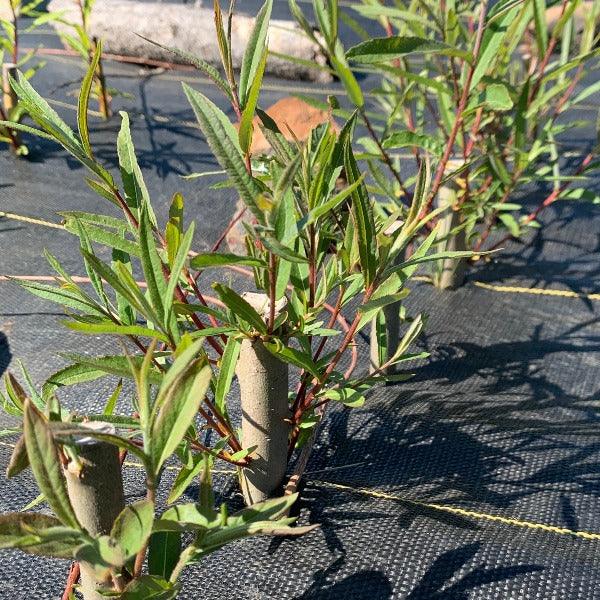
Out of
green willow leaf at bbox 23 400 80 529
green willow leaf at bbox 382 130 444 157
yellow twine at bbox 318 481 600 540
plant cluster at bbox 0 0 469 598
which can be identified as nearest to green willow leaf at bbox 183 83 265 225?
plant cluster at bbox 0 0 469 598

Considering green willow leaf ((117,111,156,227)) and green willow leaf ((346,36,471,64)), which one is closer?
green willow leaf ((117,111,156,227))

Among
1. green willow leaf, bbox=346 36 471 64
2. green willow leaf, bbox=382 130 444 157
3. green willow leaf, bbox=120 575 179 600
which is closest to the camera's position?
green willow leaf, bbox=120 575 179 600

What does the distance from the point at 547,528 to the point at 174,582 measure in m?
0.55

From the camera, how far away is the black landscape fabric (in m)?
0.83

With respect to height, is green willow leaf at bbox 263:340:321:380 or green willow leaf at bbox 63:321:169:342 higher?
green willow leaf at bbox 63:321:169:342

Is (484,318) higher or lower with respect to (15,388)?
lower

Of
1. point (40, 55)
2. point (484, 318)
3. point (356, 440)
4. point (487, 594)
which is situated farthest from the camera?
point (40, 55)

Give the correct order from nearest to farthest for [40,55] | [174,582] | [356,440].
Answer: [174,582] < [356,440] < [40,55]

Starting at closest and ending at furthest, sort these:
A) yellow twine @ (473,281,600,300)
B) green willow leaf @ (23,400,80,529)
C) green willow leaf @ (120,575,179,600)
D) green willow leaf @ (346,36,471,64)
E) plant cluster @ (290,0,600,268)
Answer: green willow leaf @ (23,400,80,529) → green willow leaf @ (120,575,179,600) → green willow leaf @ (346,36,471,64) → plant cluster @ (290,0,600,268) → yellow twine @ (473,281,600,300)

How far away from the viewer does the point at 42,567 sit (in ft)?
2.75

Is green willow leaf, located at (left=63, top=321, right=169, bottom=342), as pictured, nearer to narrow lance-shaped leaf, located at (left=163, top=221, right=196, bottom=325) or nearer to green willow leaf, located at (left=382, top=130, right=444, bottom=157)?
narrow lance-shaped leaf, located at (left=163, top=221, right=196, bottom=325)

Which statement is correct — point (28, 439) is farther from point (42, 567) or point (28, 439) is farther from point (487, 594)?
point (487, 594)

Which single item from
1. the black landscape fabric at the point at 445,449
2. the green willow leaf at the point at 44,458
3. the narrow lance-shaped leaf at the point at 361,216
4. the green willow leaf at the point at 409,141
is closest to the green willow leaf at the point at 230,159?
the narrow lance-shaped leaf at the point at 361,216

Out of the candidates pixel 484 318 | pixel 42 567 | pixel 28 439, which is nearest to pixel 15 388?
pixel 28 439
